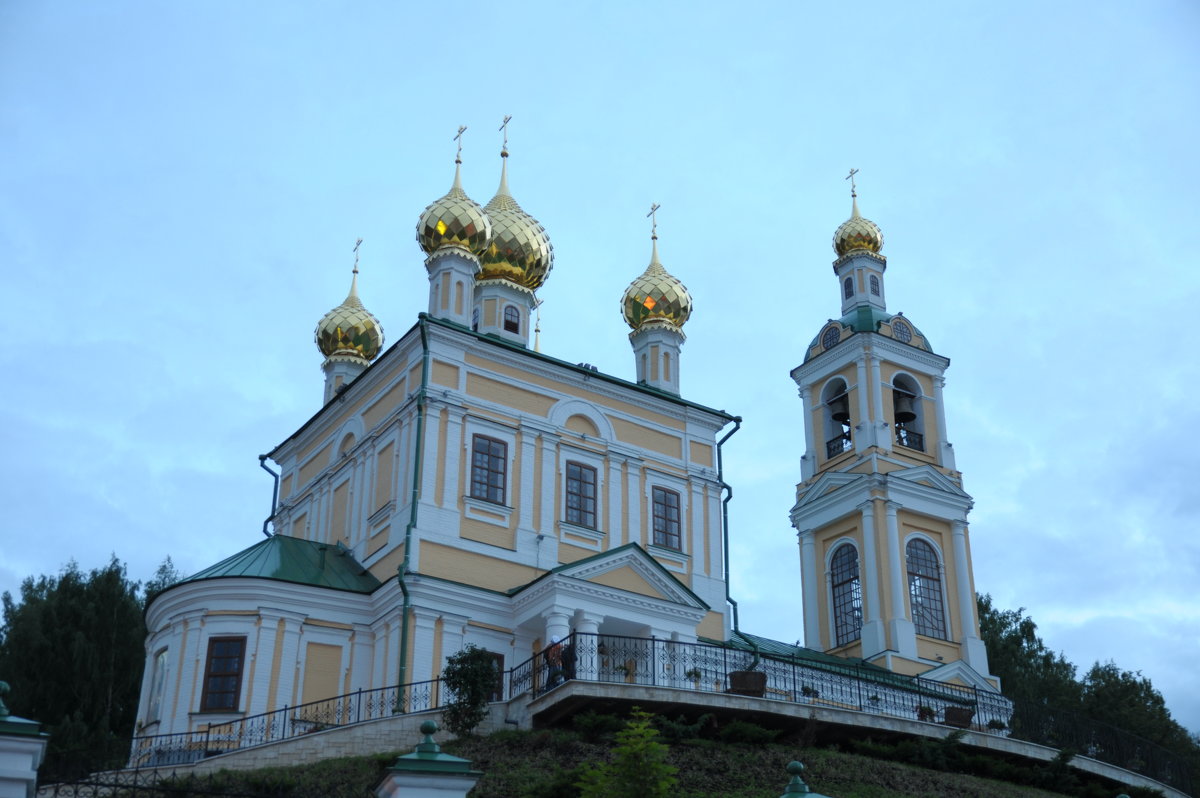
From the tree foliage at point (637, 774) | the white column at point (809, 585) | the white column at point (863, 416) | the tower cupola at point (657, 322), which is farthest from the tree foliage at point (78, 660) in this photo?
the tree foliage at point (637, 774)

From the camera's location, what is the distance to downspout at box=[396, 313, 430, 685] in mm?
21703

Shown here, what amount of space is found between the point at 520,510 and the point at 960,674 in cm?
1128

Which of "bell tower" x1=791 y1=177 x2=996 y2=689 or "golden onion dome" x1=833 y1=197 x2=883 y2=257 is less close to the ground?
"golden onion dome" x1=833 y1=197 x2=883 y2=257

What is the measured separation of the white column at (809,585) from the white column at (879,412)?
280 centimetres

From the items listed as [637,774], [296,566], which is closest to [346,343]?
[296,566]

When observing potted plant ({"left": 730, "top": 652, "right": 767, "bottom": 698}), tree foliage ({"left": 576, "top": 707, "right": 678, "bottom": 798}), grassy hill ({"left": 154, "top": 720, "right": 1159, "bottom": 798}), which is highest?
potted plant ({"left": 730, "top": 652, "right": 767, "bottom": 698})

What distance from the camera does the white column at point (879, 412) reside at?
31.7m

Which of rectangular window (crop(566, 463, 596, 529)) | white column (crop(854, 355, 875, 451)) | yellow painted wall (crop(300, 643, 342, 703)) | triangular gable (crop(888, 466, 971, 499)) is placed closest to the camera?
yellow painted wall (crop(300, 643, 342, 703))

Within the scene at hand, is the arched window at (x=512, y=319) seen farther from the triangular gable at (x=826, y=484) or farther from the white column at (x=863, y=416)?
the white column at (x=863, y=416)

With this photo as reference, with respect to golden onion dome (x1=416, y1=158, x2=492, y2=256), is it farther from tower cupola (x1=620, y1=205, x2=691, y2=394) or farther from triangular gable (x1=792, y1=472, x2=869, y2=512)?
triangular gable (x1=792, y1=472, x2=869, y2=512)

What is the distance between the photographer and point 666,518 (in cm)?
2623

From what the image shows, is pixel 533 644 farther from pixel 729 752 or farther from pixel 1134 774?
pixel 1134 774

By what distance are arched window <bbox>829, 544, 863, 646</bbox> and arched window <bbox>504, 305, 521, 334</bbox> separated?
9.57 meters

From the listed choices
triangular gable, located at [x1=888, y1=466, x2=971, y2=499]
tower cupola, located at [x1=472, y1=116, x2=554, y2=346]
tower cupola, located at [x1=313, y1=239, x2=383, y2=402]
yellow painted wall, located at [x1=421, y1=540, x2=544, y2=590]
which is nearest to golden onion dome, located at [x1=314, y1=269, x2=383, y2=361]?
tower cupola, located at [x1=313, y1=239, x2=383, y2=402]
